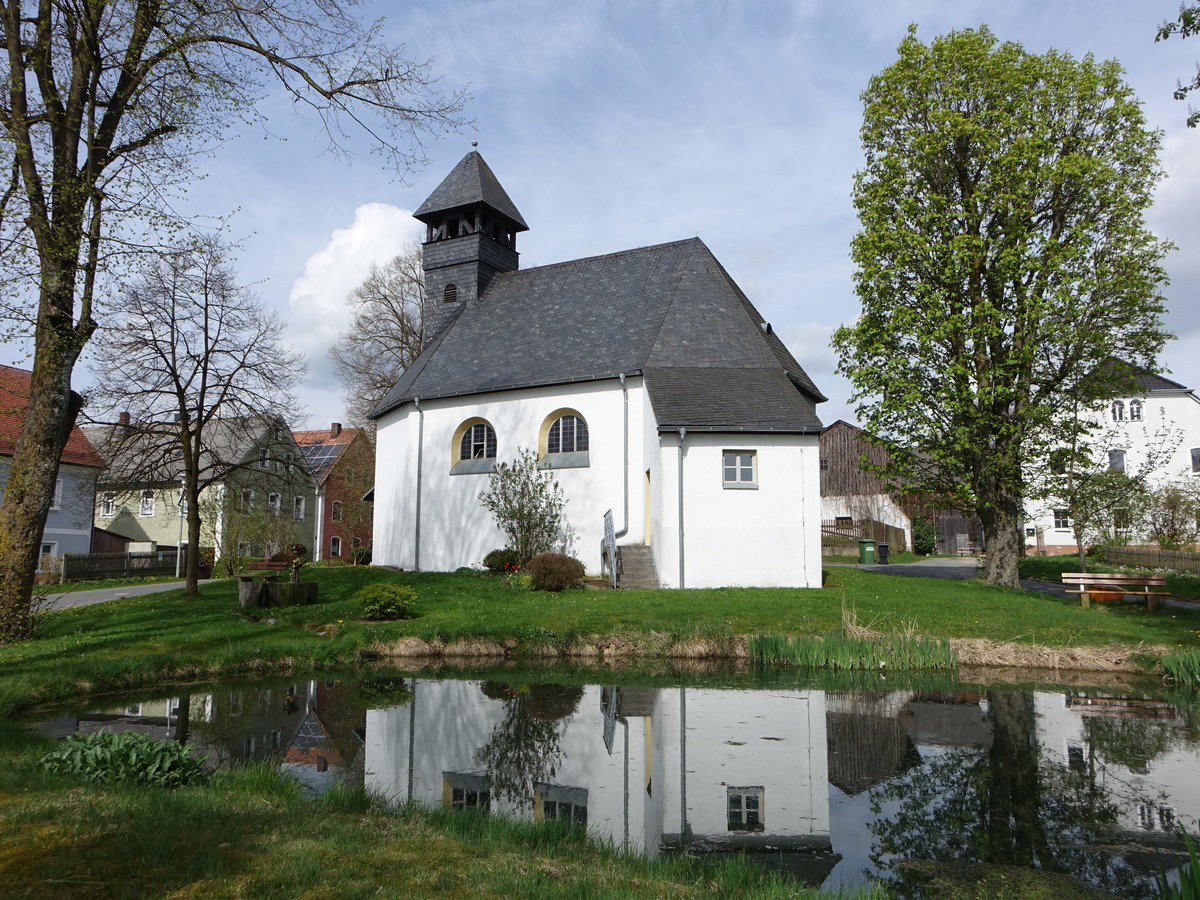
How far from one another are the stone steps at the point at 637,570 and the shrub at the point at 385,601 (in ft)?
18.9

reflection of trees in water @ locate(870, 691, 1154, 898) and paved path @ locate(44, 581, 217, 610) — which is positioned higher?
paved path @ locate(44, 581, 217, 610)

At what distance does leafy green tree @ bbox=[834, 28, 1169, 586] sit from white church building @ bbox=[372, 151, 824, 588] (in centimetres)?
316

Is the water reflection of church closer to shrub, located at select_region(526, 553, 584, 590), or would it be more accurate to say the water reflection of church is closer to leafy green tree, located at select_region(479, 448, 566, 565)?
shrub, located at select_region(526, 553, 584, 590)

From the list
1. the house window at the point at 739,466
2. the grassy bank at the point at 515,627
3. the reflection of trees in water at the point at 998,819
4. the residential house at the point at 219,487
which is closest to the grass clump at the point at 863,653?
the grassy bank at the point at 515,627

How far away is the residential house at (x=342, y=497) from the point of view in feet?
129

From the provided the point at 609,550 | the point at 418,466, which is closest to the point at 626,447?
the point at 609,550

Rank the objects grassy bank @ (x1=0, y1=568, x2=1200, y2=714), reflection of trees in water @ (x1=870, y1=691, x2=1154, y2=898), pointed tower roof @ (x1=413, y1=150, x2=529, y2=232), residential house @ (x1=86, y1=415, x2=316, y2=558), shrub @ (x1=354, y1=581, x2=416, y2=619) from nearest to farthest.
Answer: reflection of trees in water @ (x1=870, y1=691, x2=1154, y2=898) → grassy bank @ (x1=0, y1=568, x2=1200, y2=714) → shrub @ (x1=354, y1=581, x2=416, y2=619) → residential house @ (x1=86, y1=415, x2=316, y2=558) → pointed tower roof @ (x1=413, y1=150, x2=529, y2=232)

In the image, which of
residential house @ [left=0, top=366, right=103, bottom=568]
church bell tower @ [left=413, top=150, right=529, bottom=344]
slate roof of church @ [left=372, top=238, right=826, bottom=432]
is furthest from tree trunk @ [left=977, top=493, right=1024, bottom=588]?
residential house @ [left=0, top=366, right=103, bottom=568]

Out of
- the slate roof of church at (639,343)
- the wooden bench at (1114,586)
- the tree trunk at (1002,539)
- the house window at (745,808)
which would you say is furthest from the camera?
the slate roof of church at (639,343)

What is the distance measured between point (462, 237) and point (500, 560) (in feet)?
41.9

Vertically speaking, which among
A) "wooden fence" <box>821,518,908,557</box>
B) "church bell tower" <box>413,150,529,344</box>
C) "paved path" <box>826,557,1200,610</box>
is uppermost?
"church bell tower" <box>413,150,529,344</box>

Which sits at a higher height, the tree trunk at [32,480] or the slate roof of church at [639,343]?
the slate roof of church at [639,343]

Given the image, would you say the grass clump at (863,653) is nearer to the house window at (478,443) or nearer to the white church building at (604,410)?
the white church building at (604,410)

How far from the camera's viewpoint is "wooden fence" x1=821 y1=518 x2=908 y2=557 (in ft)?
119
